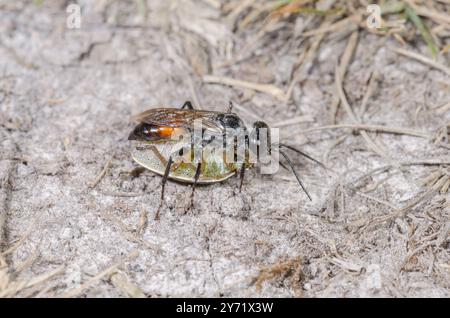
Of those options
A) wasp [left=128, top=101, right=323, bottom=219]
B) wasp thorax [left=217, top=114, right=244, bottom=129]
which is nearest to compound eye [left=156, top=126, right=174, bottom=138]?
wasp [left=128, top=101, right=323, bottom=219]

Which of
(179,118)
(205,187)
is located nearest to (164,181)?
(205,187)

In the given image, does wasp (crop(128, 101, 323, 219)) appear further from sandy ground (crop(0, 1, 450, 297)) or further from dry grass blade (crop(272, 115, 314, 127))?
dry grass blade (crop(272, 115, 314, 127))

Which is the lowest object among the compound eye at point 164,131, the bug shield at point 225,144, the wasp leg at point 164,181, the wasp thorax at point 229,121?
the wasp leg at point 164,181

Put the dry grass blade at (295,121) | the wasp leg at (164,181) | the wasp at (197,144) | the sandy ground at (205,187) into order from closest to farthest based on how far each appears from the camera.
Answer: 1. the sandy ground at (205,187)
2. the wasp leg at (164,181)
3. the wasp at (197,144)
4. the dry grass blade at (295,121)

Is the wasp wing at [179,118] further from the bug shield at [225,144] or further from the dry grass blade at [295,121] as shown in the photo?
the dry grass blade at [295,121]

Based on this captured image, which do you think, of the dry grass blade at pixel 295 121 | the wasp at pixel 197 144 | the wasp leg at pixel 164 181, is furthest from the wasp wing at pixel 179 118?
the dry grass blade at pixel 295 121

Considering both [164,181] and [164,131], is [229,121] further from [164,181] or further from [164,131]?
[164,181]

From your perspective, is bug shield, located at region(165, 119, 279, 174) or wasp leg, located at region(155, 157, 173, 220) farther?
bug shield, located at region(165, 119, 279, 174)

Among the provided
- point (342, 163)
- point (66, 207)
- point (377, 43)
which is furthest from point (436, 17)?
point (66, 207)
